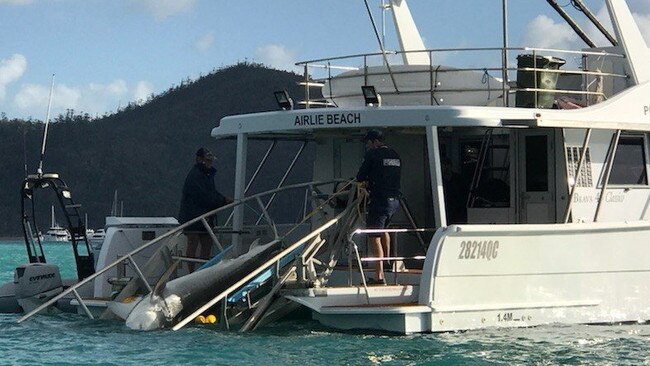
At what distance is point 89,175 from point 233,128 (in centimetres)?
12228

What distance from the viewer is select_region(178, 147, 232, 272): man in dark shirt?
1789 cm

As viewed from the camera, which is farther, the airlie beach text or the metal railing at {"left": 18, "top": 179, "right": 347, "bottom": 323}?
the airlie beach text

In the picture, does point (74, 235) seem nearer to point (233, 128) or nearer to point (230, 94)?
point (233, 128)

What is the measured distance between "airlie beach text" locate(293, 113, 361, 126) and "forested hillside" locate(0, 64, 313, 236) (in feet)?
320

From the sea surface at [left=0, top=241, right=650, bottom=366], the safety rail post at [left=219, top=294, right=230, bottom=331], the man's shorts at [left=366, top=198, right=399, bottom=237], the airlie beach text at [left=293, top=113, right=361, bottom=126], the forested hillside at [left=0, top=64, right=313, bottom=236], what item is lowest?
the sea surface at [left=0, top=241, right=650, bottom=366]

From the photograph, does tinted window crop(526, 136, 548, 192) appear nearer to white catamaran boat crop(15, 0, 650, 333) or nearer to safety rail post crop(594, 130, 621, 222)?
white catamaran boat crop(15, 0, 650, 333)

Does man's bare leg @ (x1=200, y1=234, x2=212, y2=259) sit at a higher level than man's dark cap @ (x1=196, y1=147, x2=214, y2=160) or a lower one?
lower

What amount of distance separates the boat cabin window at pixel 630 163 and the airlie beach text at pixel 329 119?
3843 millimetres

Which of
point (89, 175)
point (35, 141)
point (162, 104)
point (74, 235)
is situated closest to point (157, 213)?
point (89, 175)

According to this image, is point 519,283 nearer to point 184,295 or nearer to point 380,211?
point 380,211

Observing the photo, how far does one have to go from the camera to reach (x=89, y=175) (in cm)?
13800

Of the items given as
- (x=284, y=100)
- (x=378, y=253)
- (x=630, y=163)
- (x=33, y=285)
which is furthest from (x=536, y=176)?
(x=33, y=285)

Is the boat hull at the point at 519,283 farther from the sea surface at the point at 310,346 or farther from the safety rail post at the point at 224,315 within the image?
the safety rail post at the point at 224,315

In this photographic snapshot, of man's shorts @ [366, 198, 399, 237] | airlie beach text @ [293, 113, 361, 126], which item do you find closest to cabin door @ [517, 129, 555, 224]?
man's shorts @ [366, 198, 399, 237]
